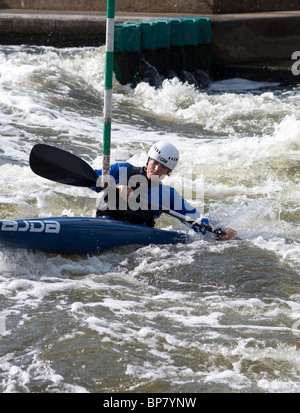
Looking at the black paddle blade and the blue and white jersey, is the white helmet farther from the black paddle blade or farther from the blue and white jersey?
the black paddle blade

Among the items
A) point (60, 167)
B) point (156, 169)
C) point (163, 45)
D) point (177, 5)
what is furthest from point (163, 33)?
point (156, 169)

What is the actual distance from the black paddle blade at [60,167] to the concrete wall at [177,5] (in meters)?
9.47

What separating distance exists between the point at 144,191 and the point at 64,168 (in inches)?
24.8

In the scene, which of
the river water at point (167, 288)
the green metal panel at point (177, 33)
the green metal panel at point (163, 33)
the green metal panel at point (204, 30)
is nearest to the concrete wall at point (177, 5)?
the green metal panel at point (204, 30)

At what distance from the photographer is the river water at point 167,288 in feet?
10.9

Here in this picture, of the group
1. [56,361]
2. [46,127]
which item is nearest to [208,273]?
[56,361]

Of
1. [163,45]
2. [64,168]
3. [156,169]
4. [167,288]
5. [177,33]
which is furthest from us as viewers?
[177,33]

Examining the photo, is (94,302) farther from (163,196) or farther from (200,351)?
(163,196)

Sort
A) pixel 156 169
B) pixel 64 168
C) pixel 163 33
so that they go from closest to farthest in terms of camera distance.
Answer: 1. pixel 156 169
2. pixel 64 168
3. pixel 163 33

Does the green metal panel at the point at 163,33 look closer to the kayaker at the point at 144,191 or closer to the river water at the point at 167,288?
the river water at the point at 167,288

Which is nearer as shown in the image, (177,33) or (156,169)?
(156,169)

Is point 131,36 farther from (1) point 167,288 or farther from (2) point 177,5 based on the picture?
(1) point 167,288

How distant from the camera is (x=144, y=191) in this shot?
4.76 meters

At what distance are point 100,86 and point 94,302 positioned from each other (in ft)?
24.8
